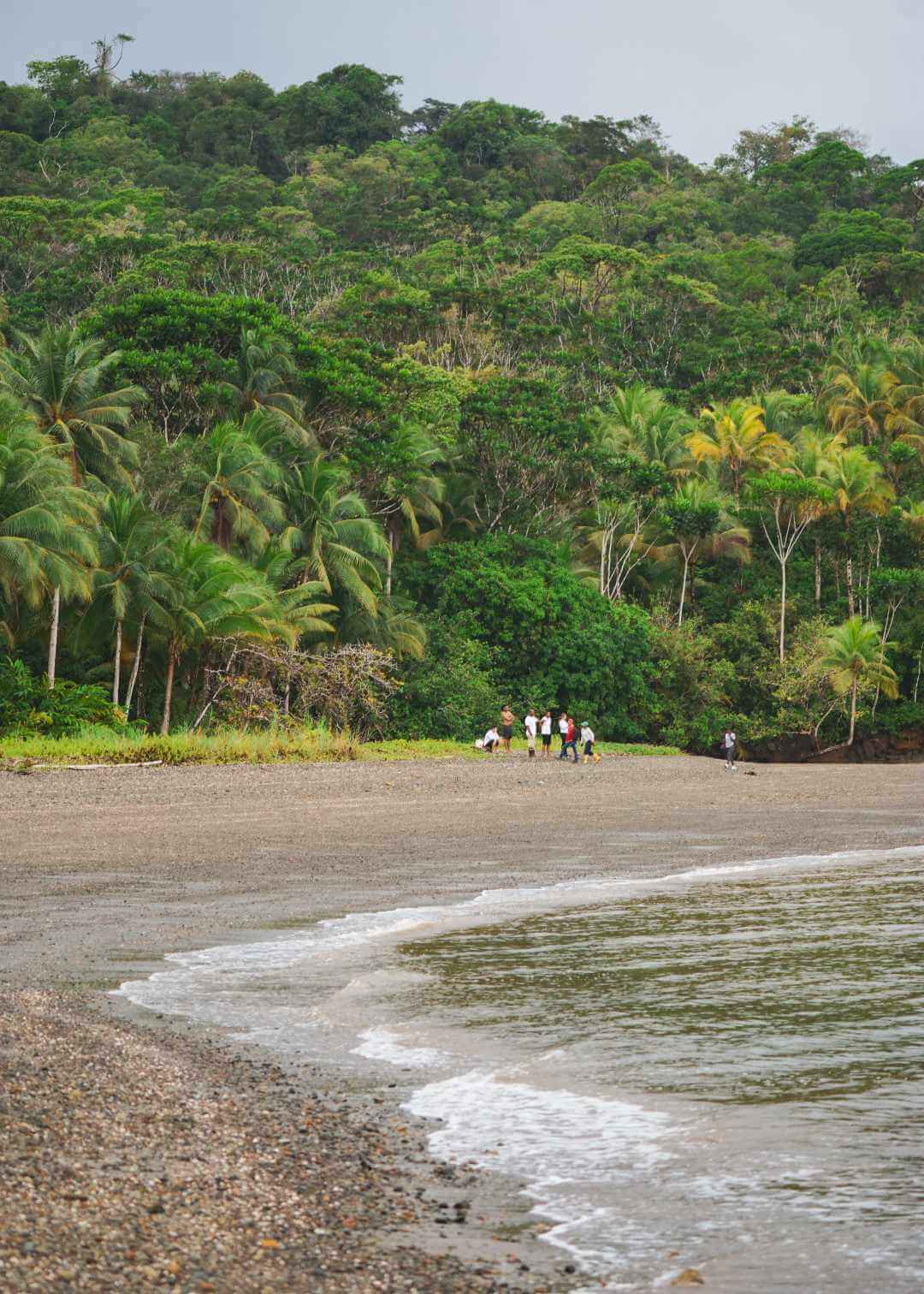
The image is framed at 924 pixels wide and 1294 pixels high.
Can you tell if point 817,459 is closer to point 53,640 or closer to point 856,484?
point 856,484

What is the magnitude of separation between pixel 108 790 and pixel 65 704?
911cm

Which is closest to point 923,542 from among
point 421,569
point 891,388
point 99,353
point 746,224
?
point 891,388

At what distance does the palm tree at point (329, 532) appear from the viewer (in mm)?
35062

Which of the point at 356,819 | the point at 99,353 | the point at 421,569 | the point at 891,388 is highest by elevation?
the point at 891,388

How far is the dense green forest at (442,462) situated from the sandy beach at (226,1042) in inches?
358

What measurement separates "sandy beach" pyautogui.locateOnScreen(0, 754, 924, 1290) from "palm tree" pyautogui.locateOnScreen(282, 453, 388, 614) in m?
13.2

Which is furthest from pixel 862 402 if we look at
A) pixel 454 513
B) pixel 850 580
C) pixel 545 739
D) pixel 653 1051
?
pixel 653 1051

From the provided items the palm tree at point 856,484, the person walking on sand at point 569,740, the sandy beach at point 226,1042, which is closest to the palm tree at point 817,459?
the palm tree at point 856,484

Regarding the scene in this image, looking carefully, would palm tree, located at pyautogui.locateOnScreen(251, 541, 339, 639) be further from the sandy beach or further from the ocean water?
the ocean water

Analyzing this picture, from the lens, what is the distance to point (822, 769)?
36969 mm

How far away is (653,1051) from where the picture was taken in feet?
21.6

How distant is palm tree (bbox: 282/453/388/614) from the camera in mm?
35062

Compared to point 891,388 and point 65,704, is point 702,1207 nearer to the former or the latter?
point 65,704

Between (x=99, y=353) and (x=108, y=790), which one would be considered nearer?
(x=108, y=790)
